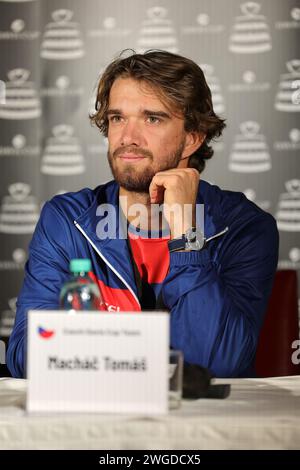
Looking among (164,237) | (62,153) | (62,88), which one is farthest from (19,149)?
(164,237)

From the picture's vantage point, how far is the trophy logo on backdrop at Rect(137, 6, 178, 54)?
4215 mm

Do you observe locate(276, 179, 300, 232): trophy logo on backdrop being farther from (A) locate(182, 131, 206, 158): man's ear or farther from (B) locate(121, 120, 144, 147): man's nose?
(B) locate(121, 120, 144, 147): man's nose

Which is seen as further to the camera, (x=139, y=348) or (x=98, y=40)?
(x=98, y=40)

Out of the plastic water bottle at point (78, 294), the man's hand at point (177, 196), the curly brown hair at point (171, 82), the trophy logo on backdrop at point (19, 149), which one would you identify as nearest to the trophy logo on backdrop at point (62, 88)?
the trophy logo on backdrop at point (19, 149)

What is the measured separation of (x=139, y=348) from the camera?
1175 mm

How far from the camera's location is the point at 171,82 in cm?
234

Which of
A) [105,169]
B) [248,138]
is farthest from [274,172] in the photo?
[105,169]

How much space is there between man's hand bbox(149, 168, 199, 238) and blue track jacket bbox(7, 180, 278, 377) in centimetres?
11

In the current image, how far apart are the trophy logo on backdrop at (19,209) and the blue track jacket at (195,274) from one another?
2.01 metres

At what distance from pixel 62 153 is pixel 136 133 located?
2.07m

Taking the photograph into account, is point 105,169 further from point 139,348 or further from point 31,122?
point 139,348

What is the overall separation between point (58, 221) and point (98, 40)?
7.71ft

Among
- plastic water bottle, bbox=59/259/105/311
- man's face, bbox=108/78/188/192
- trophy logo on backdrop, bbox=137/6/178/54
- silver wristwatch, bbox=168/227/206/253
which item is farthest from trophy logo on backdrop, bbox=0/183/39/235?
plastic water bottle, bbox=59/259/105/311

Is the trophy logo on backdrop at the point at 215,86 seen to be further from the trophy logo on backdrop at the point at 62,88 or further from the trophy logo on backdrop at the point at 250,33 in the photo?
the trophy logo on backdrop at the point at 62,88
